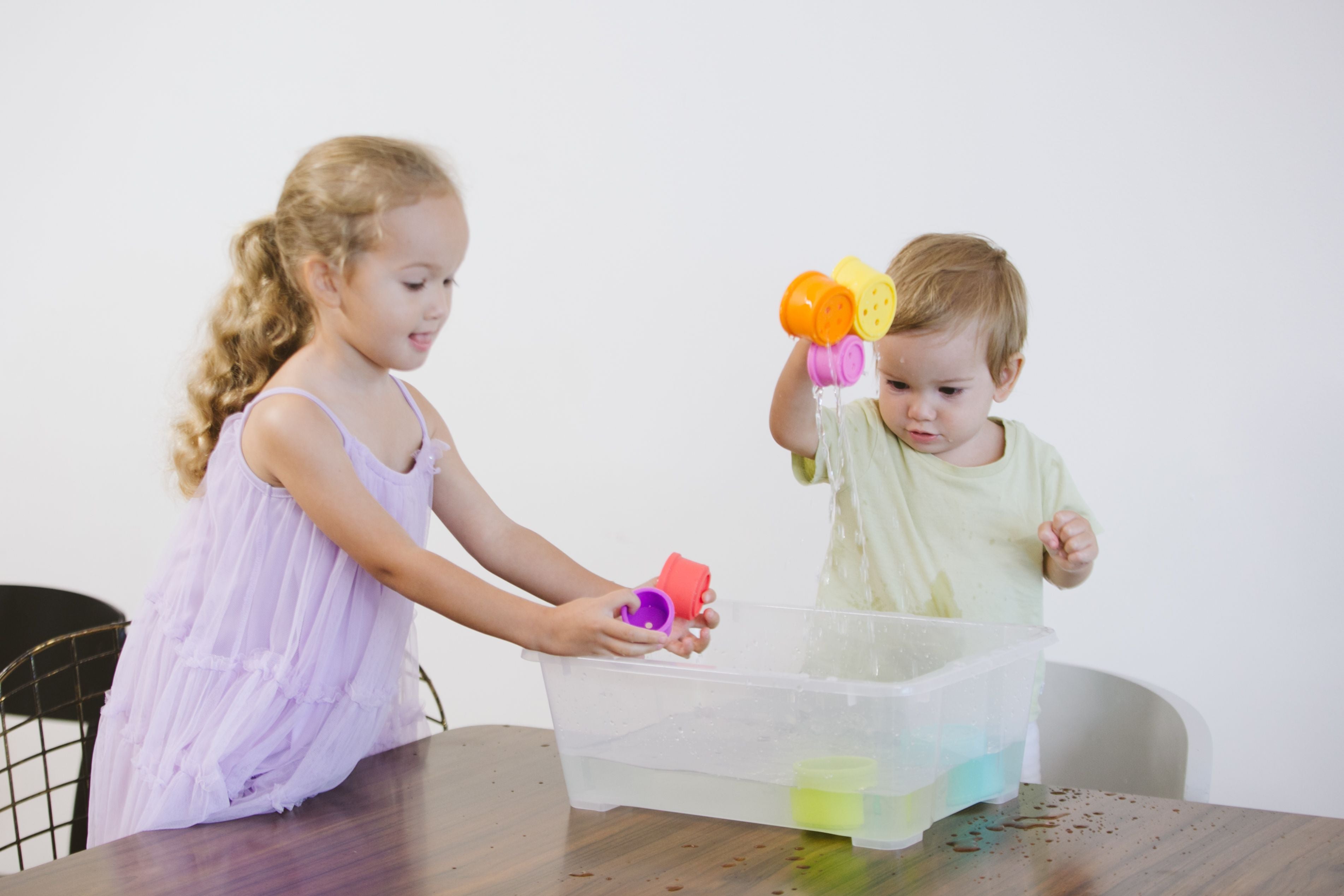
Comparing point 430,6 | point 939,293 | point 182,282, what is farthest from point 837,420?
point 182,282

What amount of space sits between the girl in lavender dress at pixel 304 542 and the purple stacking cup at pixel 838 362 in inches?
9.5

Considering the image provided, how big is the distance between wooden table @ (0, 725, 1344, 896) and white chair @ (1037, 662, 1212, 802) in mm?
202

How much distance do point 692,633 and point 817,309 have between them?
308 millimetres

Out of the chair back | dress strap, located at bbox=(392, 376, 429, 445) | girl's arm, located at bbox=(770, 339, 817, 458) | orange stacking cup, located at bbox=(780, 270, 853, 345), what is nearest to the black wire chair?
the chair back

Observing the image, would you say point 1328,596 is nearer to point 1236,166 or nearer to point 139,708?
point 1236,166

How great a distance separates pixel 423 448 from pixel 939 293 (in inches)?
21.3

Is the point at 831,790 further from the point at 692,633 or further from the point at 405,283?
the point at 405,283

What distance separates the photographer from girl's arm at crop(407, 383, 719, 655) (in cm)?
124

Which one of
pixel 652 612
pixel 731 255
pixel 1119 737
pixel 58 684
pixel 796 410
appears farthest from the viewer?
pixel 731 255

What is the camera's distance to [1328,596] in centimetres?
175

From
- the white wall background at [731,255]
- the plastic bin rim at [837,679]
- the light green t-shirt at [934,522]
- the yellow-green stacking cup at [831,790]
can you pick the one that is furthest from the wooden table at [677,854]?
the white wall background at [731,255]

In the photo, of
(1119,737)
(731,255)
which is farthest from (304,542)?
(731,255)

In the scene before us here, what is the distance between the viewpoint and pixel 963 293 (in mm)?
1243

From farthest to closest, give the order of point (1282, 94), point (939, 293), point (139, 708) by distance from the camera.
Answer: point (1282, 94) < point (939, 293) < point (139, 708)
